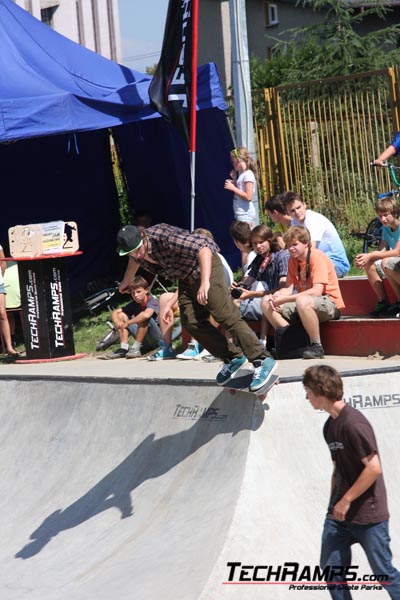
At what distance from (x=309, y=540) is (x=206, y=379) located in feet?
6.31

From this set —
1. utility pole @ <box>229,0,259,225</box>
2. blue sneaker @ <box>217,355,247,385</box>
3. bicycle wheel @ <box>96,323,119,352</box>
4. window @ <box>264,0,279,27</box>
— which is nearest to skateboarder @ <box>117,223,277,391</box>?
blue sneaker @ <box>217,355,247,385</box>

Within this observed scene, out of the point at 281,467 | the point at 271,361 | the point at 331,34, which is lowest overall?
the point at 281,467

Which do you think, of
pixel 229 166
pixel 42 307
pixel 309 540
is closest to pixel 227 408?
pixel 309 540

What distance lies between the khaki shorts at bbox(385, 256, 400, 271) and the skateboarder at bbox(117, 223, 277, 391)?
188cm

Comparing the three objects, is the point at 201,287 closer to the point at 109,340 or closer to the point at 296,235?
the point at 296,235

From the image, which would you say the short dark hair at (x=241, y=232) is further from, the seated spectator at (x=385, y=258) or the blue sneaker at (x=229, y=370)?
the blue sneaker at (x=229, y=370)

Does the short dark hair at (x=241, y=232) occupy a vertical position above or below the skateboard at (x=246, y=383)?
above

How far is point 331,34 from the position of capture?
75.9 feet

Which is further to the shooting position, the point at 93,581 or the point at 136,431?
the point at 136,431

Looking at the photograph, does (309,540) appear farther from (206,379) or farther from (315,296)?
(315,296)

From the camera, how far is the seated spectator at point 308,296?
7.96 m

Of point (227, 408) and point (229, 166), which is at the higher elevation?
point (229, 166)

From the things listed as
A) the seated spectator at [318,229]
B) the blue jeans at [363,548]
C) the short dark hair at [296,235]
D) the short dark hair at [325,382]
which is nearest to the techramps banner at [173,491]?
the blue jeans at [363,548]

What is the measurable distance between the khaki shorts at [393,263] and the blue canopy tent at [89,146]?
4.42 metres
